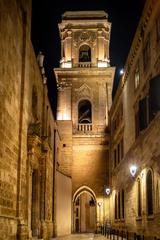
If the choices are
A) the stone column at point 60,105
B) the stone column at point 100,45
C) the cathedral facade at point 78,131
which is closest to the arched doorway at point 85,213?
the cathedral facade at point 78,131

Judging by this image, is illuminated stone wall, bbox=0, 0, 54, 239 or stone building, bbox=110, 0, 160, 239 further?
stone building, bbox=110, 0, 160, 239

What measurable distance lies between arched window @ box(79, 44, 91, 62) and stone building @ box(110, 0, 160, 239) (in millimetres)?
12119

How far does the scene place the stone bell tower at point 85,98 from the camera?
39.2m

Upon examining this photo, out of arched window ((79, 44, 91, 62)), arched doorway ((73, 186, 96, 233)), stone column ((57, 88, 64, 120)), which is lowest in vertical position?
arched doorway ((73, 186, 96, 233))

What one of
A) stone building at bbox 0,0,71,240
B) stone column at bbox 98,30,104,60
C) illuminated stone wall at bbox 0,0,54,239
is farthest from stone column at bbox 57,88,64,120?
illuminated stone wall at bbox 0,0,54,239

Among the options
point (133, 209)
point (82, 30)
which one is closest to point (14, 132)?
point (133, 209)

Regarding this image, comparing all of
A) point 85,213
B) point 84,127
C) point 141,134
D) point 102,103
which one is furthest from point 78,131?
point 85,213

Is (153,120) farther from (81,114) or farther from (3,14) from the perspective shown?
(81,114)

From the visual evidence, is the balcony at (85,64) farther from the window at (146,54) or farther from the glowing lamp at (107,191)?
the window at (146,54)

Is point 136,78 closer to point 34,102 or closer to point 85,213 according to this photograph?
point 34,102

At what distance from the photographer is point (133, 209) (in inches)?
975

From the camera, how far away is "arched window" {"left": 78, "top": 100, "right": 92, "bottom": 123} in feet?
142

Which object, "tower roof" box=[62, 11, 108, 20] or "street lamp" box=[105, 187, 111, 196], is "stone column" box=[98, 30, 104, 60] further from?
"street lamp" box=[105, 187, 111, 196]

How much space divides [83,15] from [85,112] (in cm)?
1002
